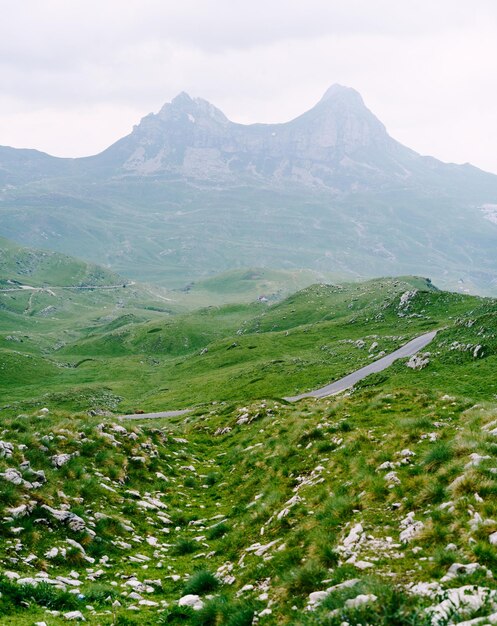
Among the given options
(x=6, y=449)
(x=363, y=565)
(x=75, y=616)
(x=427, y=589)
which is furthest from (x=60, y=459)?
(x=427, y=589)

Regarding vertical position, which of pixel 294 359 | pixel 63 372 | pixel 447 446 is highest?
pixel 447 446

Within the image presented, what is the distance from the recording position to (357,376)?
69.9 meters

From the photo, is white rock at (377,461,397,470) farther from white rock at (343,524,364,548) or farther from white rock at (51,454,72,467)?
white rock at (51,454,72,467)

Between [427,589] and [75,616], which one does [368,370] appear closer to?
[427,589]

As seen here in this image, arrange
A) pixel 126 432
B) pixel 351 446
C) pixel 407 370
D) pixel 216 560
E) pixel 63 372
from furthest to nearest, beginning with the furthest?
pixel 63 372 < pixel 407 370 < pixel 126 432 < pixel 351 446 < pixel 216 560

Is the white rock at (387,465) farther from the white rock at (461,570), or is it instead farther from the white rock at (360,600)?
the white rock at (360,600)

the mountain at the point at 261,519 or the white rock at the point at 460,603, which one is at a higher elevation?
the white rock at the point at 460,603

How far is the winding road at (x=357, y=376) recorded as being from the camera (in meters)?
64.6

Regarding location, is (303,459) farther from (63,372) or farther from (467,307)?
(63,372)

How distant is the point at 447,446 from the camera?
14.4m

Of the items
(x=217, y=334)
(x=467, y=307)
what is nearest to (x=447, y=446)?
(x=467, y=307)

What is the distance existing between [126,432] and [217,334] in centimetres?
15395

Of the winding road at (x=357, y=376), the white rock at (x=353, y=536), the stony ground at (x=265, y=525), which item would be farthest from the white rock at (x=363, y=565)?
the winding road at (x=357, y=376)

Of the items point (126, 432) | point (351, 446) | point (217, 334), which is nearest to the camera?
point (351, 446)
